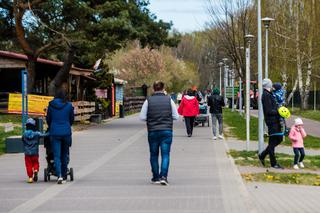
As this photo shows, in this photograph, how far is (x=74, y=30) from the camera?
3016cm

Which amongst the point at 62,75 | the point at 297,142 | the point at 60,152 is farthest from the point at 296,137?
the point at 62,75

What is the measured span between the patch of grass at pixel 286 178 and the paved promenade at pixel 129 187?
1.31ft

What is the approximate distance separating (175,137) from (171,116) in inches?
474

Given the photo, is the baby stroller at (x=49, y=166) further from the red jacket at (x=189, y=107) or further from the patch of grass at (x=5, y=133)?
the red jacket at (x=189, y=107)

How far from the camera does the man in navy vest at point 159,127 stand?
38.6 feet

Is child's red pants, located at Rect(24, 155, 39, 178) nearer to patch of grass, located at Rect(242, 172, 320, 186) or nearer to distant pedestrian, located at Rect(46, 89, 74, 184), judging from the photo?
distant pedestrian, located at Rect(46, 89, 74, 184)

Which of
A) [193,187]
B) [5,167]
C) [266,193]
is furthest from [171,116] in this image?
[5,167]

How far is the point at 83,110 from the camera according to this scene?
109 ft

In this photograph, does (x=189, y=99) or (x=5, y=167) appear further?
(x=189, y=99)

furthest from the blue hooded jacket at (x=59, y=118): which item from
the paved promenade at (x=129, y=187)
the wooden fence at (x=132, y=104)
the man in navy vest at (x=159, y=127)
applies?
the wooden fence at (x=132, y=104)

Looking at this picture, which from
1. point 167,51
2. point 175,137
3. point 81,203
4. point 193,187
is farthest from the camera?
point 167,51

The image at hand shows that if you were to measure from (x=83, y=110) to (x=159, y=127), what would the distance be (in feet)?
71.5

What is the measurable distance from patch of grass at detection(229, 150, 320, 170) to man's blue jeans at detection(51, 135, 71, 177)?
4.34 metres

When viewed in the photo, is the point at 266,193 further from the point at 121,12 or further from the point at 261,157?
the point at 121,12
